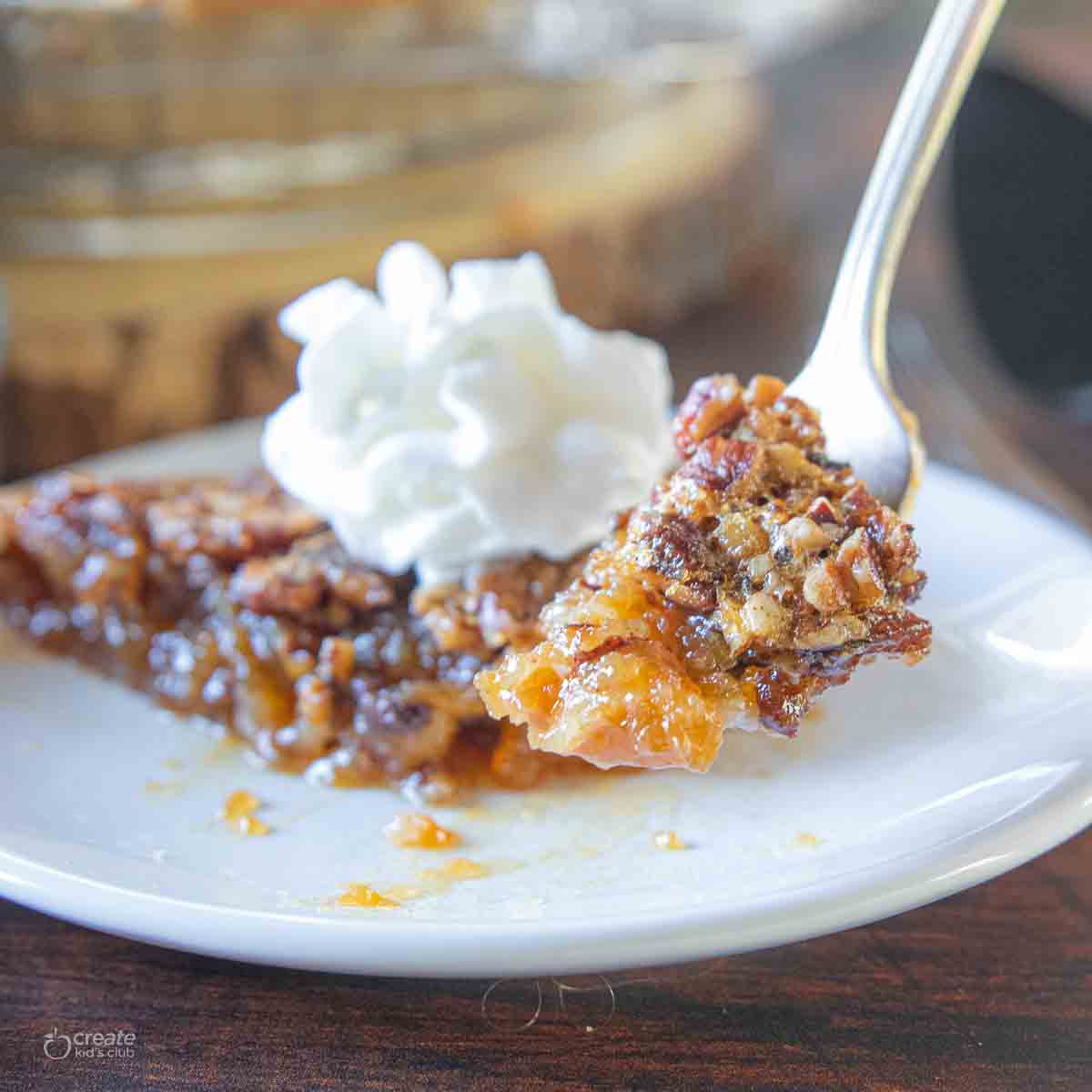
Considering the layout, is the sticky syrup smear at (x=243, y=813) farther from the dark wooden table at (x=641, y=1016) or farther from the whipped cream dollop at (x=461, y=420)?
the whipped cream dollop at (x=461, y=420)

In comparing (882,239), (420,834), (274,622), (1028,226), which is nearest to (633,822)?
(420,834)

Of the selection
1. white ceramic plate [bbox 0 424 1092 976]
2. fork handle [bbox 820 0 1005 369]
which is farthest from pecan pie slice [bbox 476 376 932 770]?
fork handle [bbox 820 0 1005 369]

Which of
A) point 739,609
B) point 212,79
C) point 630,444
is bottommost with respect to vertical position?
point 212,79

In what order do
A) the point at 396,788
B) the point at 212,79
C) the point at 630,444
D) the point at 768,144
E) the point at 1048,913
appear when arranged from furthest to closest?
the point at 768,144, the point at 212,79, the point at 630,444, the point at 396,788, the point at 1048,913

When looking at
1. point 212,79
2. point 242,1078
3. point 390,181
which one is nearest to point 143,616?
point 242,1078

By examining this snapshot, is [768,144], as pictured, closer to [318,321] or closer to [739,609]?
[318,321]

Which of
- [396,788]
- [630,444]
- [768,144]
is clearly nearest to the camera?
[396,788]

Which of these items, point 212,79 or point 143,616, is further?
point 212,79

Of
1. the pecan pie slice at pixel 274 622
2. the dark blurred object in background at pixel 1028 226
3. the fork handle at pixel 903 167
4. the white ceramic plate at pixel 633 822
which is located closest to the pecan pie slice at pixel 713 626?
the white ceramic plate at pixel 633 822
